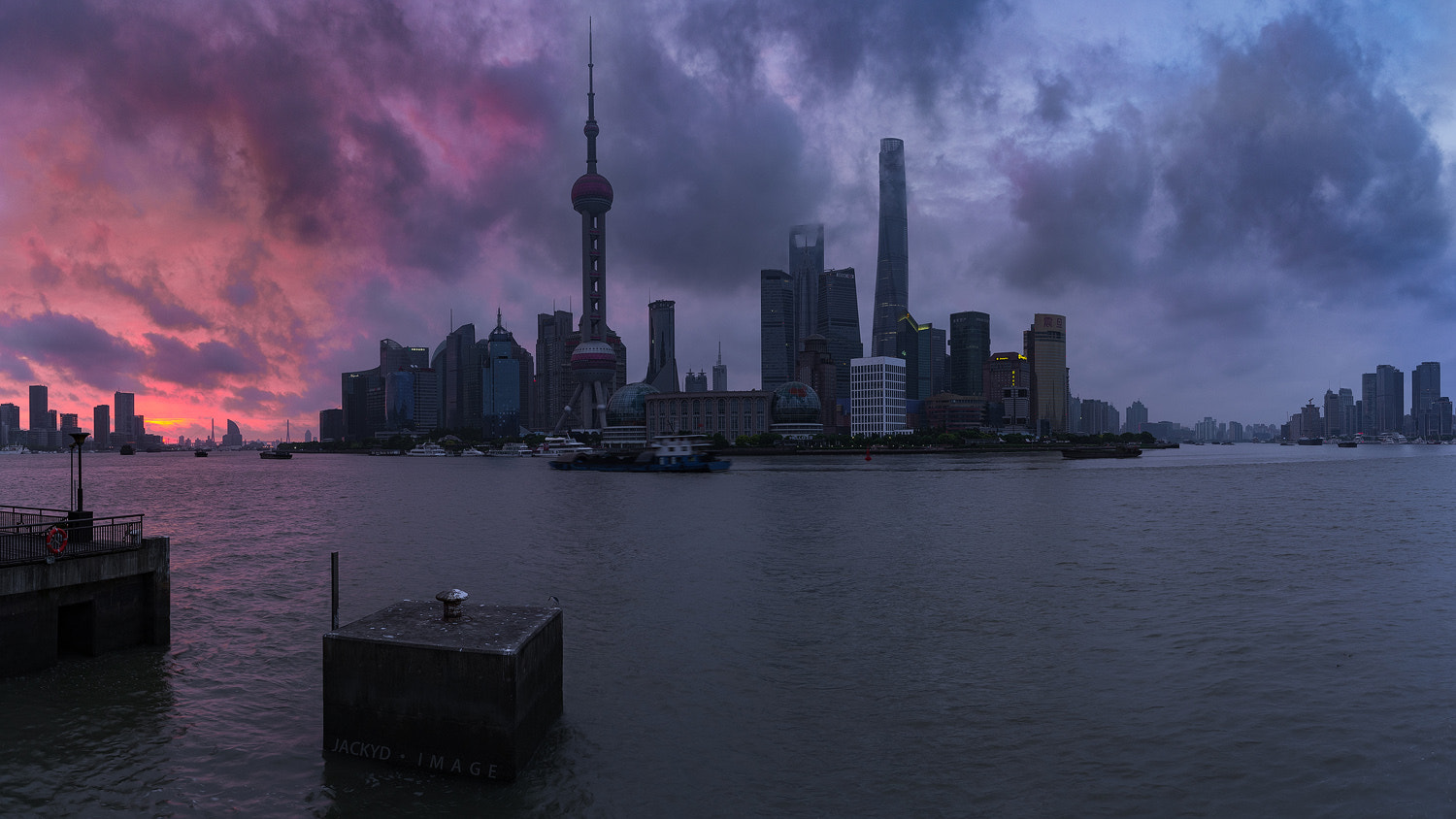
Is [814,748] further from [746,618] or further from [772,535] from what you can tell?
[772,535]

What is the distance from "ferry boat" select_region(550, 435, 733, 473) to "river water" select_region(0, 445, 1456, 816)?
318ft

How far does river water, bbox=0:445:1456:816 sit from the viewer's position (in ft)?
47.6

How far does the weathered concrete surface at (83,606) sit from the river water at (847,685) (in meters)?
0.69

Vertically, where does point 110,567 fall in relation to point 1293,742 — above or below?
above

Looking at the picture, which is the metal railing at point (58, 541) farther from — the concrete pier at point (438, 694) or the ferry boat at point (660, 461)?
the ferry boat at point (660, 461)

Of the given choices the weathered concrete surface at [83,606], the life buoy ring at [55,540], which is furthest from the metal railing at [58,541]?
the weathered concrete surface at [83,606]

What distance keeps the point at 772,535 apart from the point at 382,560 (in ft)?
83.5

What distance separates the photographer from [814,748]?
1658 centimetres

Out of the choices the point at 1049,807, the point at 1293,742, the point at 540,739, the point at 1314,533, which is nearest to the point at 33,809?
the point at 540,739

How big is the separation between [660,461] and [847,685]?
130783 millimetres

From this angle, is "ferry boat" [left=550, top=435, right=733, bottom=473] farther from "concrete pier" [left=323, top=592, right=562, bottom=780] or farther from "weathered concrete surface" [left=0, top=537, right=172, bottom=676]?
"concrete pier" [left=323, top=592, right=562, bottom=780]

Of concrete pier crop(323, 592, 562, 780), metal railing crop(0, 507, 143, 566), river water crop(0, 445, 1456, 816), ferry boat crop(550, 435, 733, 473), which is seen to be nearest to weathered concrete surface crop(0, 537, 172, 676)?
metal railing crop(0, 507, 143, 566)

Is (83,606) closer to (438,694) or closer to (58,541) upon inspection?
(58,541)

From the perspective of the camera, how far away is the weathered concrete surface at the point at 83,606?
2005 centimetres
